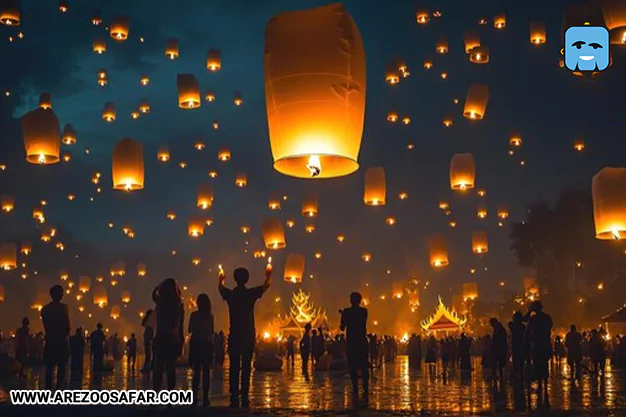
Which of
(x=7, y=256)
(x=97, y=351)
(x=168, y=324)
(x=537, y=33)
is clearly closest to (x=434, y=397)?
(x=168, y=324)

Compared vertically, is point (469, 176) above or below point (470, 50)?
below

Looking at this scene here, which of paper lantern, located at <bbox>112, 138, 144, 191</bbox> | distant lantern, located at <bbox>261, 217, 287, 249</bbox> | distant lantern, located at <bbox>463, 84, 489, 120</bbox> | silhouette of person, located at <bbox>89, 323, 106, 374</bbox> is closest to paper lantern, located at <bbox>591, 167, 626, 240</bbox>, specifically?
distant lantern, located at <bbox>463, 84, 489, 120</bbox>

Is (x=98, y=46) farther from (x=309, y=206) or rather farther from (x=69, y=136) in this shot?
(x=309, y=206)

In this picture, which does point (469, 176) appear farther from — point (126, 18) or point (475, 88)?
point (126, 18)

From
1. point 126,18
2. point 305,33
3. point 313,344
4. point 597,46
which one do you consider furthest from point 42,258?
point 305,33

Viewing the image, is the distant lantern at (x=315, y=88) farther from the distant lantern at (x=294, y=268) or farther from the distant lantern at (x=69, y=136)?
the distant lantern at (x=69, y=136)

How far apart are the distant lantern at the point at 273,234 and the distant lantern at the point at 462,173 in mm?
7707

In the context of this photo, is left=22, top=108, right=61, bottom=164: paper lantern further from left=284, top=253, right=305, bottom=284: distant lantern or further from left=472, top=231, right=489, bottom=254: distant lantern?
left=472, top=231, right=489, bottom=254: distant lantern

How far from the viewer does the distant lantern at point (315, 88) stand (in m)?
7.22

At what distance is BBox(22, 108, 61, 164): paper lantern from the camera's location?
52.1 ft

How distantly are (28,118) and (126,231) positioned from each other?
2735cm

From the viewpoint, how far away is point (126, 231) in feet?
141

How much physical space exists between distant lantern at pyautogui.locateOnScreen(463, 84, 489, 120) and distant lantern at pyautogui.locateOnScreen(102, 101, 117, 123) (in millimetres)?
16366

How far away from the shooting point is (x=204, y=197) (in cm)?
3259
